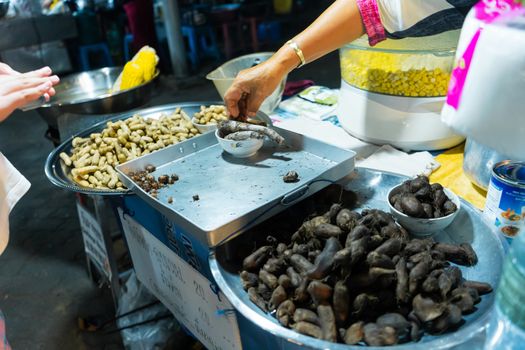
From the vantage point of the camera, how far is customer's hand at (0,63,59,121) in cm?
91

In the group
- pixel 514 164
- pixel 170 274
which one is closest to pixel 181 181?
pixel 170 274

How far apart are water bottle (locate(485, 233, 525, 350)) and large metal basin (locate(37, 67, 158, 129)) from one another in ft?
5.03

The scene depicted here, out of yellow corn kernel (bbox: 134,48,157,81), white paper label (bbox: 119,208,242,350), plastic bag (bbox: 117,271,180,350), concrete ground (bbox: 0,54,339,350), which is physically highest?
yellow corn kernel (bbox: 134,48,157,81)

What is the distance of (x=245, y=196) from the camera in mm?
987

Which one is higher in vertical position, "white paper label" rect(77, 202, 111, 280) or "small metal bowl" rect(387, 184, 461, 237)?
"small metal bowl" rect(387, 184, 461, 237)

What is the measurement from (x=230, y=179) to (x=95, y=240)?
1.04m

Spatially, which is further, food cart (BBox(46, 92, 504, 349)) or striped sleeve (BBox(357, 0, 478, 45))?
striped sleeve (BBox(357, 0, 478, 45))

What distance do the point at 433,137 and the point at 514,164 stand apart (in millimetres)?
432

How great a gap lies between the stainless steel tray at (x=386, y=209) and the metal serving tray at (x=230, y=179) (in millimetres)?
62

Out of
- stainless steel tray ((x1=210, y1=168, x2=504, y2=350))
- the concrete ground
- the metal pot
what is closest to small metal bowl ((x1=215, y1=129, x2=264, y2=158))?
stainless steel tray ((x1=210, y1=168, x2=504, y2=350))

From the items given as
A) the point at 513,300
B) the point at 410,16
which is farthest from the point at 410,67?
the point at 513,300

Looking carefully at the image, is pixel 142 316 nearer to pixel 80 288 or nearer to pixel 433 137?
pixel 80 288

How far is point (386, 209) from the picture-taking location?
3.39ft

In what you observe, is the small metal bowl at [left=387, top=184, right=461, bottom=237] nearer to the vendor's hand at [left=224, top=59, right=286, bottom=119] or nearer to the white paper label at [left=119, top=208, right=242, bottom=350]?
the white paper label at [left=119, top=208, right=242, bottom=350]
